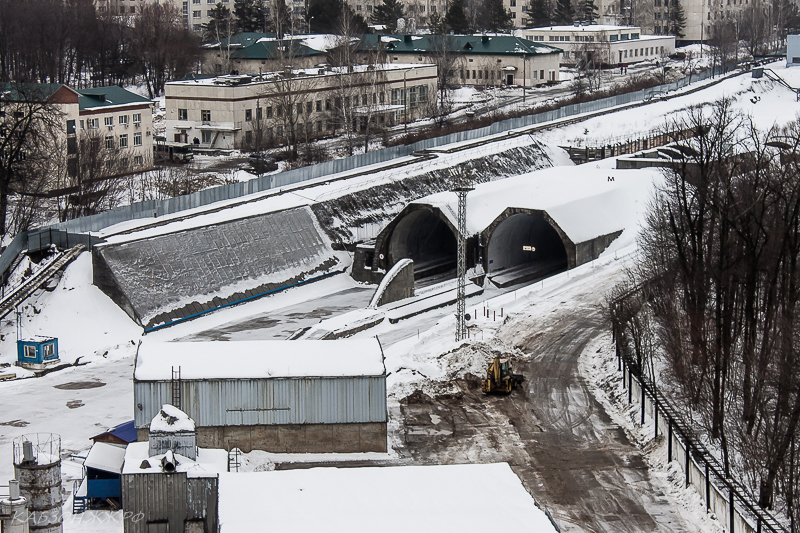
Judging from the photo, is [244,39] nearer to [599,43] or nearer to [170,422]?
[599,43]

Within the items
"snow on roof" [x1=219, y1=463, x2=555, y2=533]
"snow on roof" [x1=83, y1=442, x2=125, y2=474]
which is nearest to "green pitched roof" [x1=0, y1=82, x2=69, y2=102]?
"snow on roof" [x1=83, y1=442, x2=125, y2=474]

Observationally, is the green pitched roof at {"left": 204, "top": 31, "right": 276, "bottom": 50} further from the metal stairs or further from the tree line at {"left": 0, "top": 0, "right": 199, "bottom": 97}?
the metal stairs

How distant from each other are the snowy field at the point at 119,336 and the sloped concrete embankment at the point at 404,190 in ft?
2.54

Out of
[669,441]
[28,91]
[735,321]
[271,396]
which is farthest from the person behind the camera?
[28,91]

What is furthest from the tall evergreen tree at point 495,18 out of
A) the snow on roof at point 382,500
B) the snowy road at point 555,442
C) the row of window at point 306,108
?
the snow on roof at point 382,500

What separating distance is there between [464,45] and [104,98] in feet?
166

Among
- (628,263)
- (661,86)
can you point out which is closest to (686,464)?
(628,263)

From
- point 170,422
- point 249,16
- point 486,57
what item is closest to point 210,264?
point 170,422

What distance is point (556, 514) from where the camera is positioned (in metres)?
28.4

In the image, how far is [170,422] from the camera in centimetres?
2744

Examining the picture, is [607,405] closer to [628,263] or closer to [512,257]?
[628,263]

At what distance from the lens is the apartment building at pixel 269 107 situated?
82.1 m

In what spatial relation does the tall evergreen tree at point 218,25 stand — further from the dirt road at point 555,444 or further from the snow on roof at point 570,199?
the dirt road at point 555,444

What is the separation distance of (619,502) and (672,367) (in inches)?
343
